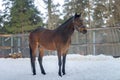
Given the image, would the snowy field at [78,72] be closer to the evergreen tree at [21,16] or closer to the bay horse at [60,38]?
the bay horse at [60,38]

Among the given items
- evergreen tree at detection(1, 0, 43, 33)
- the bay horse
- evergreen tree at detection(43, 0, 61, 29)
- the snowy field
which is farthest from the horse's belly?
evergreen tree at detection(1, 0, 43, 33)

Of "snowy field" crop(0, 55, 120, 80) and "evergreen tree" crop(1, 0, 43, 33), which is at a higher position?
"evergreen tree" crop(1, 0, 43, 33)

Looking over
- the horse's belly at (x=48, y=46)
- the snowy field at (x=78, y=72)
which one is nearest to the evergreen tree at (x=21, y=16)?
the snowy field at (x=78, y=72)

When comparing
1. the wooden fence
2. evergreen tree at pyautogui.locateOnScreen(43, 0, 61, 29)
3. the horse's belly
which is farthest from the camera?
evergreen tree at pyautogui.locateOnScreen(43, 0, 61, 29)

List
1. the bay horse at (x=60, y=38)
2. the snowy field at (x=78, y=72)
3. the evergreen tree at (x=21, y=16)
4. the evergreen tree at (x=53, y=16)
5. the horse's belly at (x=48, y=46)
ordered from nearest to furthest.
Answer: the snowy field at (x=78, y=72), the bay horse at (x=60, y=38), the horse's belly at (x=48, y=46), the evergreen tree at (x=53, y=16), the evergreen tree at (x=21, y=16)

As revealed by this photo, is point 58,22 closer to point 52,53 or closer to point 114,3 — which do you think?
point 114,3

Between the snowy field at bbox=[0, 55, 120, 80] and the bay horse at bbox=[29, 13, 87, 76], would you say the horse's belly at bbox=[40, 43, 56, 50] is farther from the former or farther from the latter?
the snowy field at bbox=[0, 55, 120, 80]

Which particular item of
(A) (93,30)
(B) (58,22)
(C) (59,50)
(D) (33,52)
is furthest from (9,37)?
(B) (58,22)

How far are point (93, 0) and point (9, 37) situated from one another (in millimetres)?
9802

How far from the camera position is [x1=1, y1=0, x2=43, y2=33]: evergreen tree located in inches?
849

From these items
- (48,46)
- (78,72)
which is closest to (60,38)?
(48,46)

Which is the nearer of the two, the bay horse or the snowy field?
the snowy field

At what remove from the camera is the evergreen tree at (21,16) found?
2156 centimetres

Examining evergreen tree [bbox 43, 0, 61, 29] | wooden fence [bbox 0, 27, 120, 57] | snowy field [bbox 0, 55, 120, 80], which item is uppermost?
evergreen tree [bbox 43, 0, 61, 29]
